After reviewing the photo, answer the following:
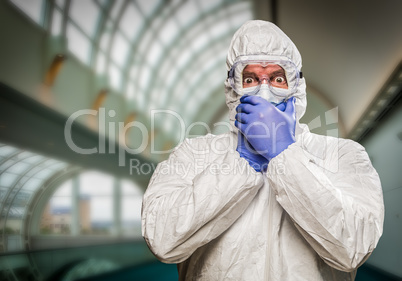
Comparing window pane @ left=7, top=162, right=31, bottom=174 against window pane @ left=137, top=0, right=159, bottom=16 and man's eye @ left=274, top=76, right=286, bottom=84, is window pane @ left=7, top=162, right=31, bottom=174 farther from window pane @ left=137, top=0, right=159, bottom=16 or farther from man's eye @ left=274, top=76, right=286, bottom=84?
man's eye @ left=274, top=76, right=286, bottom=84

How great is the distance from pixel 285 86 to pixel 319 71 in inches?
51.1

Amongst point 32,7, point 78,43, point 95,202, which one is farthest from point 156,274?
point 32,7

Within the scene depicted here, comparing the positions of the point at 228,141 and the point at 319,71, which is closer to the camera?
the point at 228,141

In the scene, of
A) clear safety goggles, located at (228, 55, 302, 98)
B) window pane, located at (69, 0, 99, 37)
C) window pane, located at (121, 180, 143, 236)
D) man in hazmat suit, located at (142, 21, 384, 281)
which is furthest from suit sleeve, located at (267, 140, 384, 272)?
window pane, located at (69, 0, 99, 37)

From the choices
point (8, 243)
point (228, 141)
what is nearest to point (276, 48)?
point (228, 141)

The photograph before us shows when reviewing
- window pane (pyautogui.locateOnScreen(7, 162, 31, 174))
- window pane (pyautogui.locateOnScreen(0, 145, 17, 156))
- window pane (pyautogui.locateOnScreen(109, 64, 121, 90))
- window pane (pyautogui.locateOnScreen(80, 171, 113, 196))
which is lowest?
window pane (pyautogui.locateOnScreen(80, 171, 113, 196))

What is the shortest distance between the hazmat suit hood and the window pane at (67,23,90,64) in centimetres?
120

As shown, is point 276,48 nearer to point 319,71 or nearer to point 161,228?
point 161,228

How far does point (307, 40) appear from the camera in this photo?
8.59 ft

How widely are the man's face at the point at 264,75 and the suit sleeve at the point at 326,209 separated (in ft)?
1.15

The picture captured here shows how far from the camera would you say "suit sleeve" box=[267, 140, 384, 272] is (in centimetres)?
110

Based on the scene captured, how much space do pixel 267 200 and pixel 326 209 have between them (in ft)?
0.85

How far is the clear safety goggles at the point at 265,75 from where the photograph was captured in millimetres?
1438

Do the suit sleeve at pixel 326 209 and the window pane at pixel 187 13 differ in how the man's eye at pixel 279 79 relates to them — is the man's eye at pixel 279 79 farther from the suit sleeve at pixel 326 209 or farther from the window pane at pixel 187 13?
the window pane at pixel 187 13
